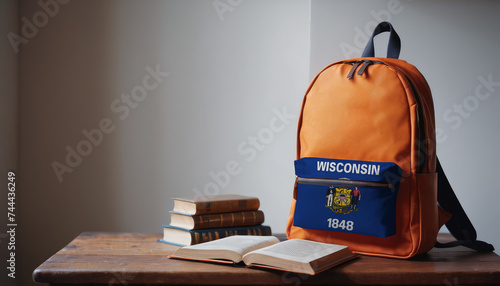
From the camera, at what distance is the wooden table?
0.85 metres

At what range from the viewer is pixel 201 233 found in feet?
3.59

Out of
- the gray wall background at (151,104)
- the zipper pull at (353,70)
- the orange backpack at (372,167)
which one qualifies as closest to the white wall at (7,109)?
the gray wall background at (151,104)

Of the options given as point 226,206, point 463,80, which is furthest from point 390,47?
point 226,206

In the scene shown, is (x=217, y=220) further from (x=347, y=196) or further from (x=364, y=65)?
(x=364, y=65)

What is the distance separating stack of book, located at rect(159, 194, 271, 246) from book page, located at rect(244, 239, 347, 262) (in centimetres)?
21

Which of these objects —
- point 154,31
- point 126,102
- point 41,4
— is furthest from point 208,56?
point 41,4

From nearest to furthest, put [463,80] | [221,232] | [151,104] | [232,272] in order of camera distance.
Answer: [232,272]
[221,232]
[463,80]
[151,104]

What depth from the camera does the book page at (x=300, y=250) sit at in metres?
0.86

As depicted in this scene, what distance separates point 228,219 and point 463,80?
2.54 ft

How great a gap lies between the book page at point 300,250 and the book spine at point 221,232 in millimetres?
198

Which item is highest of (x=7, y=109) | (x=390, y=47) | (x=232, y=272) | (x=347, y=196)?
(x=390, y=47)

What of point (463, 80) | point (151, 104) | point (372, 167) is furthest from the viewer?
point (151, 104)

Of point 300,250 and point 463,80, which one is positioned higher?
point 463,80

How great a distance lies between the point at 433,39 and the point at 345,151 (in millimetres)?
542
